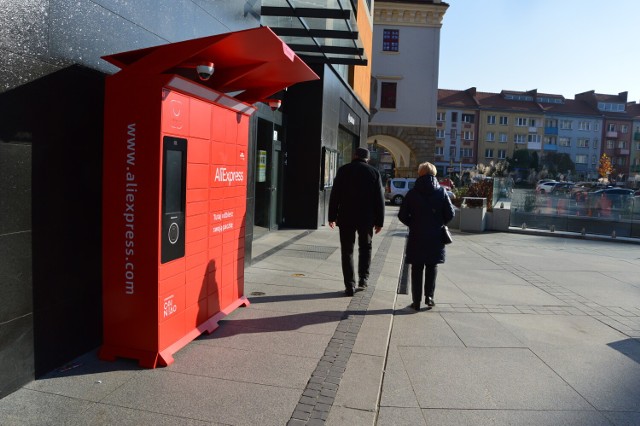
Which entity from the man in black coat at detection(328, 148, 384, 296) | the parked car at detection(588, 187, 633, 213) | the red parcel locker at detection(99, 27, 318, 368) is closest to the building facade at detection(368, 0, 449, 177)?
the parked car at detection(588, 187, 633, 213)

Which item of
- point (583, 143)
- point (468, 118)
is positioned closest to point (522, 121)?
point (468, 118)

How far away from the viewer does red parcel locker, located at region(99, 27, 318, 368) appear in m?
4.18

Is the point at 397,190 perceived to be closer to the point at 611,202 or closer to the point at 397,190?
the point at 397,190

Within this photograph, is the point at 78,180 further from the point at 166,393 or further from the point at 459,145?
the point at 459,145

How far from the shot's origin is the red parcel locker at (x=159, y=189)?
4176 mm

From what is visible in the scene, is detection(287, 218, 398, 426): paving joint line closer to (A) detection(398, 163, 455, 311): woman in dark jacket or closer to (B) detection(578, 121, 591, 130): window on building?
(A) detection(398, 163, 455, 311): woman in dark jacket

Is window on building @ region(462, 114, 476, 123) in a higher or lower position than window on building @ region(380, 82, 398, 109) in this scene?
higher

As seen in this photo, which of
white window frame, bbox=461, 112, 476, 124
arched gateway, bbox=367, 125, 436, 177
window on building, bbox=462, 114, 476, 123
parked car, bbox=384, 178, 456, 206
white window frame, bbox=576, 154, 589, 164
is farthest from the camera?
white window frame, bbox=576, 154, 589, 164

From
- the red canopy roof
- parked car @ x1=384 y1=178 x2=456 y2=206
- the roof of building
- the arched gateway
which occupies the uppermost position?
the roof of building

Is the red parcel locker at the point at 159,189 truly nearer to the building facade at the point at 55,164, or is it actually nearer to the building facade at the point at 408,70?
the building facade at the point at 55,164

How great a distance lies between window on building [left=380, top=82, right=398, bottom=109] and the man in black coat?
38.5 meters

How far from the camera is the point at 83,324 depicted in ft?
14.9

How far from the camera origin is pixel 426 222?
6.89m

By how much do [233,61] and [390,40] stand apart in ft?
136
